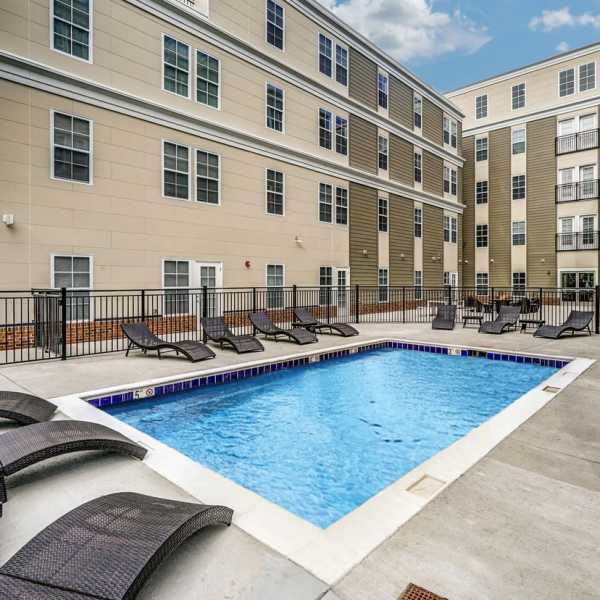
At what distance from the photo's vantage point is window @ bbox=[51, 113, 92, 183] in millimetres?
9562

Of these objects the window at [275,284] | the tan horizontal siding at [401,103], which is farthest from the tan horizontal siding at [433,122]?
the window at [275,284]

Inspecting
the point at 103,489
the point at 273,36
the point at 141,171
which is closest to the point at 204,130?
the point at 141,171

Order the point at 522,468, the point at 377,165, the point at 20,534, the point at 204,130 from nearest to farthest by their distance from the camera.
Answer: the point at 20,534 → the point at 522,468 → the point at 204,130 → the point at 377,165

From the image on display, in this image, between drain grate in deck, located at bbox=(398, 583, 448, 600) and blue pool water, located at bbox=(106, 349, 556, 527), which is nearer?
drain grate in deck, located at bbox=(398, 583, 448, 600)

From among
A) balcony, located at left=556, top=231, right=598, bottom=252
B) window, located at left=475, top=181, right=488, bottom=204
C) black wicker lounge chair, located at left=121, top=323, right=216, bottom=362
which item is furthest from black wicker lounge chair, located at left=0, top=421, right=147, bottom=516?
window, located at left=475, top=181, right=488, bottom=204

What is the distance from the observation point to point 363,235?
18.3m

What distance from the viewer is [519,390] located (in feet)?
23.5

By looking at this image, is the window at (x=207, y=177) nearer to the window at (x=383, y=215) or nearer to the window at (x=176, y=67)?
the window at (x=176, y=67)

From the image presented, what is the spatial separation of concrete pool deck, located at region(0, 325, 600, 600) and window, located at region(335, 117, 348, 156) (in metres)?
14.9

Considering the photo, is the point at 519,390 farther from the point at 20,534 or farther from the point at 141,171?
the point at 141,171

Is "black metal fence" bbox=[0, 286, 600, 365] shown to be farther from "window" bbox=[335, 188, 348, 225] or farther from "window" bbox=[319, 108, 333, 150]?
"window" bbox=[319, 108, 333, 150]

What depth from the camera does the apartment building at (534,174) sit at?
74.4ft

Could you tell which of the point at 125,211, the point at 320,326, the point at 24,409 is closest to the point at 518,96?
the point at 320,326

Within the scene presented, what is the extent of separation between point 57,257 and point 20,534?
8483 millimetres
